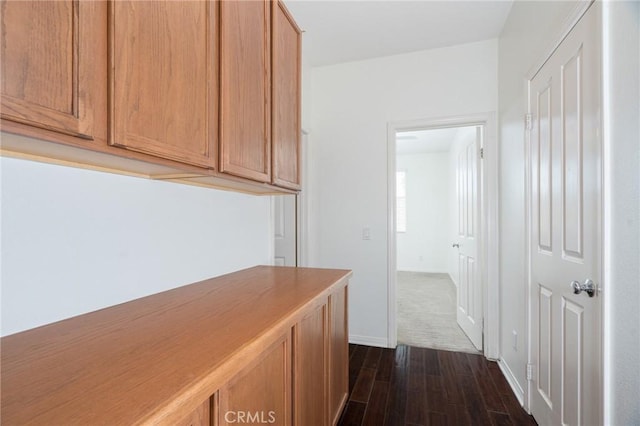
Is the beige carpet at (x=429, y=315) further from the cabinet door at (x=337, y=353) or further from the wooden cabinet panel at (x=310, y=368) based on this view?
the wooden cabinet panel at (x=310, y=368)

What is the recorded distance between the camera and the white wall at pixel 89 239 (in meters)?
0.78

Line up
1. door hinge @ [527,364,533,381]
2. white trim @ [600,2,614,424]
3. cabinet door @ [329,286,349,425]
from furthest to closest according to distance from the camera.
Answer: door hinge @ [527,364,533,381] < cabinet door @ [329,286,349,425] < white trim @ [600,2,614,424]

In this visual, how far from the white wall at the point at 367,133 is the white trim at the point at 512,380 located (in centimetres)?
96

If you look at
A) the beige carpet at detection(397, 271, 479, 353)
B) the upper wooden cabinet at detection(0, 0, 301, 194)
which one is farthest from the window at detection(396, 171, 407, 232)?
the upper wooden cabinet at detection(0, 0, 301, 194)

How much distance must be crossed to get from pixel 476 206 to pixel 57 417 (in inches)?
119

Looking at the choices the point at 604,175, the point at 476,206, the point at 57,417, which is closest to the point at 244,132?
the point at 57,417

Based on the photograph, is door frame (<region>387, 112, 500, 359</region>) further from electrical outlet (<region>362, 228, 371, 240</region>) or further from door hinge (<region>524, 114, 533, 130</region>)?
electrical outlet (<region>362, 228, 371, 240</region>)

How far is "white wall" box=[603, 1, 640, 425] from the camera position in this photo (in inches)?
38.3

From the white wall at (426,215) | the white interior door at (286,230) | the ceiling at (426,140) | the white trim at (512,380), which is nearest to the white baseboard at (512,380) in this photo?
the white trim at (512,380)

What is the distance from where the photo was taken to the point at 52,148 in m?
0.71

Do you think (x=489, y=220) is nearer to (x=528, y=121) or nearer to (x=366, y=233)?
(x=528, y=121)

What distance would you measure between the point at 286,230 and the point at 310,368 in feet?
6.00

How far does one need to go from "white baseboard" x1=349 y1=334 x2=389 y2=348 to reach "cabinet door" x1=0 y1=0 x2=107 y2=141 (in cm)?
278

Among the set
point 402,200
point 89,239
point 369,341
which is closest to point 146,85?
point 89,239
